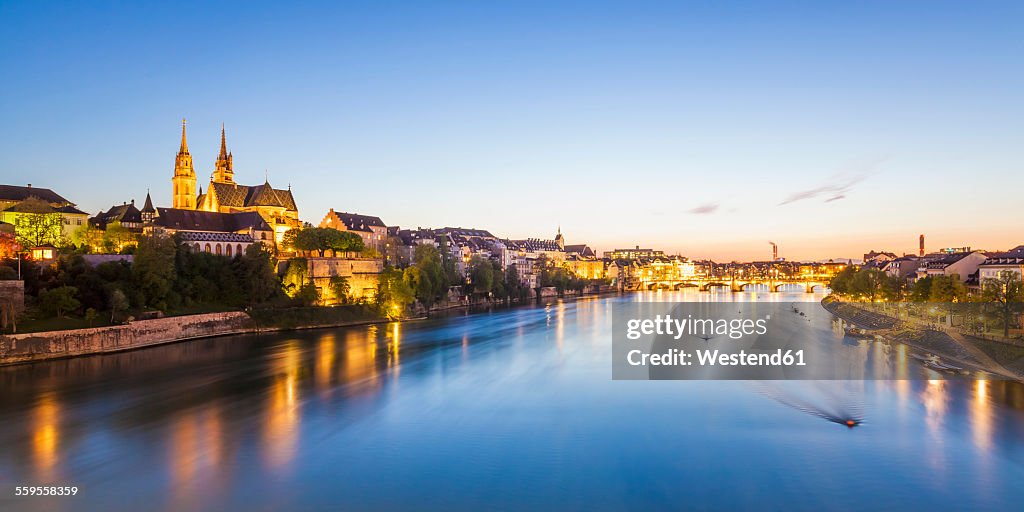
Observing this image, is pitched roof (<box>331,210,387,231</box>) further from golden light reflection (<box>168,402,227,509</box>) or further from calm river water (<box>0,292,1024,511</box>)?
golden light reflection (<box>168,402,227,509</box>)

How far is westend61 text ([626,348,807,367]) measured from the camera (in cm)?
2075

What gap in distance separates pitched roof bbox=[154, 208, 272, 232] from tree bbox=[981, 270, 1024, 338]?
38418 mm

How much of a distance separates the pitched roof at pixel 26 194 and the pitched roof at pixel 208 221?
488 cm

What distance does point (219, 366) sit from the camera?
18953 mm

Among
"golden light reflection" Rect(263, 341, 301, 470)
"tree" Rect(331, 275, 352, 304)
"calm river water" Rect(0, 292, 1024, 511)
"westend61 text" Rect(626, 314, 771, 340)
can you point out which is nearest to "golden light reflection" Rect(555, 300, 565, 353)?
"westend61 text" Rect(626, 314, 771, 340)

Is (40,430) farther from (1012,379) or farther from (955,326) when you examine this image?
(955,326)

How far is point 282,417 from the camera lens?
13258 mm

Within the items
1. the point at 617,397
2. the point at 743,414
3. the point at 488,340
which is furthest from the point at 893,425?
the point at 488,340

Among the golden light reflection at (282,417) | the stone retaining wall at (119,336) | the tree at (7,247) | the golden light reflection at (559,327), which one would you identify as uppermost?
the tree at (7,247)

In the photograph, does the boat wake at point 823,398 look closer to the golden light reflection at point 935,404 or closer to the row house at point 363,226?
the golden light reflection at point 935,404

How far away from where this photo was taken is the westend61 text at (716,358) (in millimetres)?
20750

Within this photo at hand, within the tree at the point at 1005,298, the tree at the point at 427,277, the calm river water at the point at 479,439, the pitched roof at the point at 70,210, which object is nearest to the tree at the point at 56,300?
the calm river water at the point at 479,439

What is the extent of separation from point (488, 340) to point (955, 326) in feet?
60.2

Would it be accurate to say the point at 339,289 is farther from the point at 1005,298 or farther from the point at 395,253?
the point at 1005,298
